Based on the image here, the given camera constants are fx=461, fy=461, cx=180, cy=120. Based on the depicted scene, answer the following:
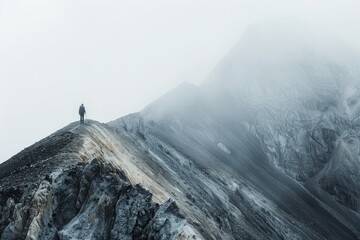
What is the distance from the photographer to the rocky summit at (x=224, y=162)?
22.6m

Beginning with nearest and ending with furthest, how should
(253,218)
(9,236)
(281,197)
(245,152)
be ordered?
1. (9,236)
2. (253,218)
3. (281,197)
4. (245,152)

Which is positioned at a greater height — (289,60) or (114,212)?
(114,212)

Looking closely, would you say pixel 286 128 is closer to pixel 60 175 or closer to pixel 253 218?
pixel 253 218

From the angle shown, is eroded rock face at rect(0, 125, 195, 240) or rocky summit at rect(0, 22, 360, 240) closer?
eroded rock face at rect(0, 125, 195, 240)

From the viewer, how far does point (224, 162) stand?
72312 millimetres

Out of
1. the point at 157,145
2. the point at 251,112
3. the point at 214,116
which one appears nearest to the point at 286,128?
the point at 251,112

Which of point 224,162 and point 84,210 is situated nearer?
point 84,210

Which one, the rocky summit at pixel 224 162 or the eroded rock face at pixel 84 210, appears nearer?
the eroded rock face at pixel 84 210

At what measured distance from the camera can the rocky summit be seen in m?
22.6

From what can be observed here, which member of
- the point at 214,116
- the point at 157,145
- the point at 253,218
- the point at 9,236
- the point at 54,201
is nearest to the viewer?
the point at 9,236

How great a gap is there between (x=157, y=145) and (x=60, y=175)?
3174cm

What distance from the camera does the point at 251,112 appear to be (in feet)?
357

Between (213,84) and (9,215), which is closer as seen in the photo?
(9,215)

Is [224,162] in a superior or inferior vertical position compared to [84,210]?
inferior
